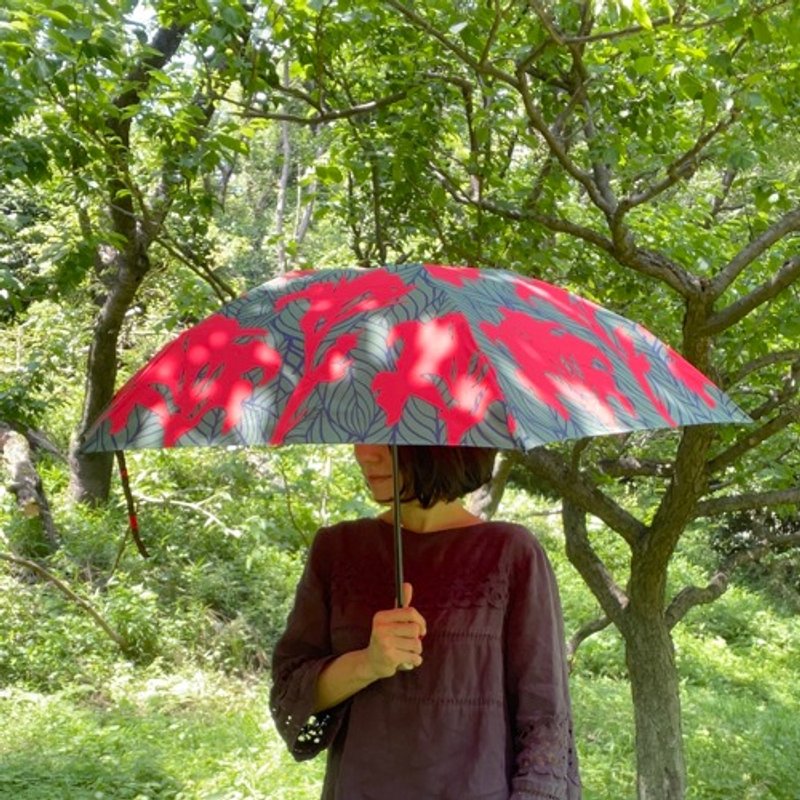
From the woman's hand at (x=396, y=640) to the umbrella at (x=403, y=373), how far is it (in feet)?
0.23

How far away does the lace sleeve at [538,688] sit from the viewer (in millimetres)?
1546

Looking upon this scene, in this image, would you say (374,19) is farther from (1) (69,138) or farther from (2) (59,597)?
(2) (59,597)

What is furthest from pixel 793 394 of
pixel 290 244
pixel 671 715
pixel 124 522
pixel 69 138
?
pixel 124 522

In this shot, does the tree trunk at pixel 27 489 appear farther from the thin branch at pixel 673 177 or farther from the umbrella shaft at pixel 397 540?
the umbrella shaft at pixel 397 540

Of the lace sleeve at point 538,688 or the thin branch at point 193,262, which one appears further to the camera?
the thin branch at point 193,262

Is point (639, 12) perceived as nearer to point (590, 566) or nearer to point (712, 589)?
point (590, 566)

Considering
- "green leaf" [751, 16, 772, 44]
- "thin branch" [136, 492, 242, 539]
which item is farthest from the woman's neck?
"thin branch" [136, 492, 242, 539]

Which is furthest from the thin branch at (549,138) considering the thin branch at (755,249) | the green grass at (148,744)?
the green grass at (148,744)

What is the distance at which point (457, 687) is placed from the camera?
158 centimetres

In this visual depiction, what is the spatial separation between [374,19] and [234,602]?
5473 mm

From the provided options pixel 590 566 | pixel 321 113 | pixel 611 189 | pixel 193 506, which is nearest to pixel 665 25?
pixel 611 189

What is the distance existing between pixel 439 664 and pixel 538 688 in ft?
0.48

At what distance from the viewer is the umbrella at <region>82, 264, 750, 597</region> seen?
1.29 meters

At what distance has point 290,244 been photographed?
15.1ft
